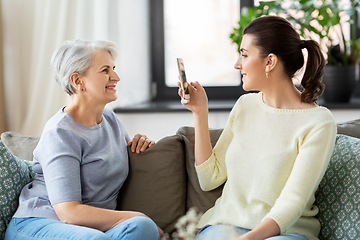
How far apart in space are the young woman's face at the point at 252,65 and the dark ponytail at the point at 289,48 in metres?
0.02

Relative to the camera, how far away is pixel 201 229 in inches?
62.7

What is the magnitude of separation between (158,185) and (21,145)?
0.72 m

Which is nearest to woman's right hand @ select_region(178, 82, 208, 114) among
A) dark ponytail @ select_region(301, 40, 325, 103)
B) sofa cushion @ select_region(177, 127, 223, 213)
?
sofa cushion @ select_region(177, 127, 223, 213)

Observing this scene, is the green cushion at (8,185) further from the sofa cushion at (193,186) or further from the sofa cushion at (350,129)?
the sofa cushion at (350,129)

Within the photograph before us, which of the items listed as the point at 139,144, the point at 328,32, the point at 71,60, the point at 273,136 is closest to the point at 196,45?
the point at 328,32

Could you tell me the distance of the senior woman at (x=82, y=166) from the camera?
4.70 ft

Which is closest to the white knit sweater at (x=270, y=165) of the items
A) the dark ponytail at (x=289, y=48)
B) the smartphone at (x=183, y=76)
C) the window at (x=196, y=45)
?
the dark ponytail at (x=289, y=48)

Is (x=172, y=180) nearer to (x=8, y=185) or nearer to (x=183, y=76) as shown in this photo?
(x=183, y=76)

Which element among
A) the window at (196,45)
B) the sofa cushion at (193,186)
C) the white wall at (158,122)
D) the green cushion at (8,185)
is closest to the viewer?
the green cushion at (8,185)

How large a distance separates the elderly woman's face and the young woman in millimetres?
545

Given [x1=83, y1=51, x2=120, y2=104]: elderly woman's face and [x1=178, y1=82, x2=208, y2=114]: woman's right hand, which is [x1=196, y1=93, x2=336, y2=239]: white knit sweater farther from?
[x1=83, y1=51, x2=120, y2=104]: elderly woman's face

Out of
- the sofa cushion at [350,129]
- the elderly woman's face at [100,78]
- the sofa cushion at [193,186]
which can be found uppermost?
the elderly woman's face at [100,78]

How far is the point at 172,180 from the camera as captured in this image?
1.80 meters

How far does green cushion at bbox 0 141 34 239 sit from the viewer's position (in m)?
1.57
